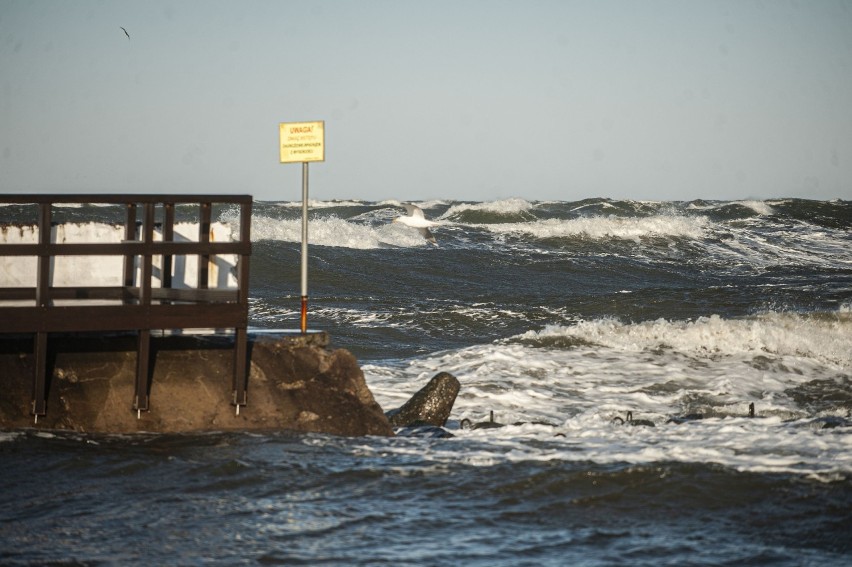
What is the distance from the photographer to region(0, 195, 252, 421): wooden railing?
341 inches

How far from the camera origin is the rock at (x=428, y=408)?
10164 mm

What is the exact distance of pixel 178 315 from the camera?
8.91 meters

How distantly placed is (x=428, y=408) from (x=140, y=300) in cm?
300

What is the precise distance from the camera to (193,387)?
361 inches

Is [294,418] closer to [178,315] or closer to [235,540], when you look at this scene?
[178,315]

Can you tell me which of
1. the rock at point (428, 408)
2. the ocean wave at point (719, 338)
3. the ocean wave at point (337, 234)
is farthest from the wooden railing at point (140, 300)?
the ocean wave at point (337, 234)

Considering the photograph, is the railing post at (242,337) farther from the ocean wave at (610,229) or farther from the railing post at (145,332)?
the ocean wave at (610,229)

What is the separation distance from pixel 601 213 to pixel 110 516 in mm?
58368

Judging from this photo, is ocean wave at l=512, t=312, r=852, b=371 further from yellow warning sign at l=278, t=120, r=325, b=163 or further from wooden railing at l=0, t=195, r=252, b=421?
wooden railing at l=0, t=195, r=252, b=421

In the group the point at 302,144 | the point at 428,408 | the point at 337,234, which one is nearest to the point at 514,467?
the point at 428,408

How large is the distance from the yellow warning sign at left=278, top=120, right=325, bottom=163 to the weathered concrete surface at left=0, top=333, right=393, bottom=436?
172 cm

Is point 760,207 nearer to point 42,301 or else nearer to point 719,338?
Result: point 719,338

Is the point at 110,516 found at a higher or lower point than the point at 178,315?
lower

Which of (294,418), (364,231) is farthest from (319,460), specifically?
(364,231)
